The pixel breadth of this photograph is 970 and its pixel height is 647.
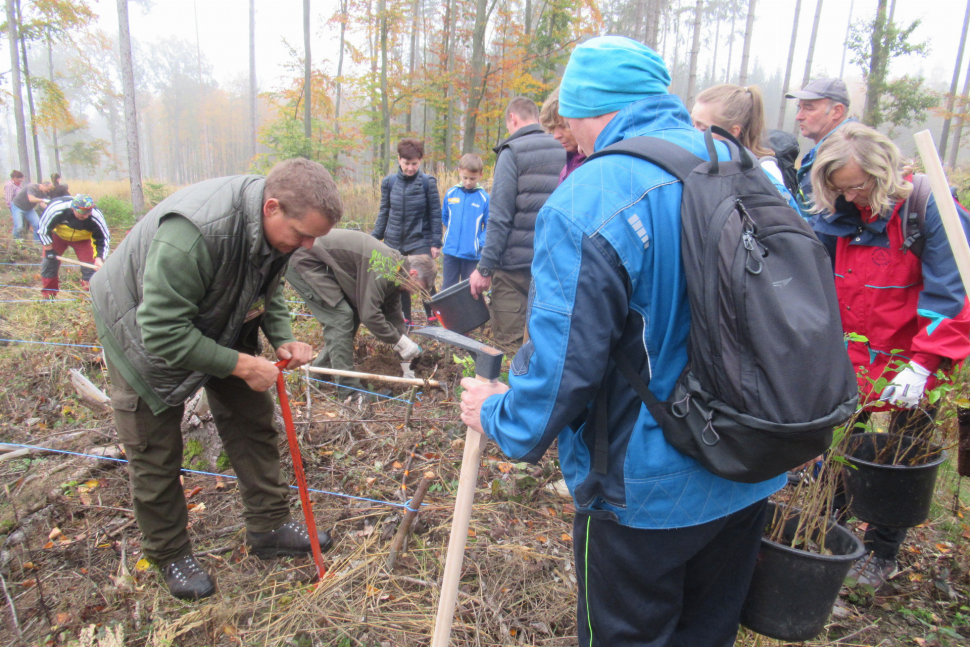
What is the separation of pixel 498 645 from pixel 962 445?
220cm

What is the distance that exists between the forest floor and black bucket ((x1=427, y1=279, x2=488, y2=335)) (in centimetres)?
94

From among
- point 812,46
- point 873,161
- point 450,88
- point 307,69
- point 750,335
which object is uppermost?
point 812,46

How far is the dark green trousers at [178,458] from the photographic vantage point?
88.5 inches

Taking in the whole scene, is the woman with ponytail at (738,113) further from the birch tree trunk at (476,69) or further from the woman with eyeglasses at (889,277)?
the birch tree trunk at (476,69)

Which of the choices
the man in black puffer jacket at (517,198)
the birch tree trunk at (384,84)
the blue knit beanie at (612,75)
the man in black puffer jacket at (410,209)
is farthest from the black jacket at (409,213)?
the birch tree trunk at (384,84)

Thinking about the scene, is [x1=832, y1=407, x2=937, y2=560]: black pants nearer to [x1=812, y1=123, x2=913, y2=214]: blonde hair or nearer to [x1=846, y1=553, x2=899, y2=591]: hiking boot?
[x1=846, y1=553, x2=899, y2=591]: hiking boot

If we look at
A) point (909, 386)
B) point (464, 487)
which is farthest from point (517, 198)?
point (464, 487)

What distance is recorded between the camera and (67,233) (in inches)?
282

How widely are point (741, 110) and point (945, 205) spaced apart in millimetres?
1403

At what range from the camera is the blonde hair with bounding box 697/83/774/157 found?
270cm

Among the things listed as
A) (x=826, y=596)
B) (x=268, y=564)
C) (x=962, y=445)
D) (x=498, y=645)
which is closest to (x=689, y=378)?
(x=826, y=596)

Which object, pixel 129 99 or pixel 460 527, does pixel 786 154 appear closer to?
pixel 460 527

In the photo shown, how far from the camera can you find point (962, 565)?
2613 mm

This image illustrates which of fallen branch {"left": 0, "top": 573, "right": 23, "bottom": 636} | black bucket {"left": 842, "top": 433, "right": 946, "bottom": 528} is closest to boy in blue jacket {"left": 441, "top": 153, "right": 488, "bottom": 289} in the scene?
black bucket {"left": 842, "top": 433, "right": 946, "bottom": 528}
